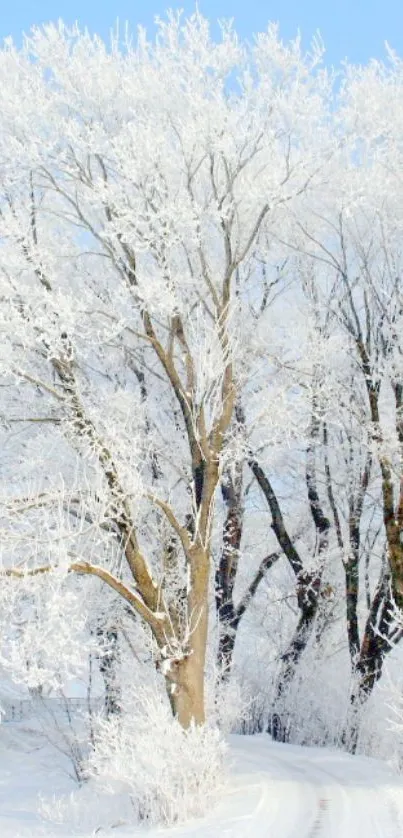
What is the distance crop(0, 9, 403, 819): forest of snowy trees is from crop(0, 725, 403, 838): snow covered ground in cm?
76

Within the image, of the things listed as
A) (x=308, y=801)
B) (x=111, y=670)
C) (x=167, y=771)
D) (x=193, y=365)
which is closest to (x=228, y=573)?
(x=111, y=670)

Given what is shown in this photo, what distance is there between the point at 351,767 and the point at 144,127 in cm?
1082

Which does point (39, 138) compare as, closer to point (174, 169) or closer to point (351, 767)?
point (174, 169)

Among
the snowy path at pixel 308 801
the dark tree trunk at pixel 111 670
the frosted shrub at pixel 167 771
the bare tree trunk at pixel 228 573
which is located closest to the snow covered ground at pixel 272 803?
the snowy path at pixel 308 801

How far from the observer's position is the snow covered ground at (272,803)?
30.7 feet

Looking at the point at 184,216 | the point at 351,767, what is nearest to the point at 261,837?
the point at 351,767

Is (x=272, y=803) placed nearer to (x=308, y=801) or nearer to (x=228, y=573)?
(x=308, y=801)

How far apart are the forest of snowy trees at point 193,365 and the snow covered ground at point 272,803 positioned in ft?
2.50

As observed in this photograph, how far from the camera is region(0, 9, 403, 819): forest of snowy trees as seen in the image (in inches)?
504

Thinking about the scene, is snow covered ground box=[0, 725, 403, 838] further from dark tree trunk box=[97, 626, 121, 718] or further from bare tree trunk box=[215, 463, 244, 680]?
bare tree trunk box=[215, 463, 244, 680]

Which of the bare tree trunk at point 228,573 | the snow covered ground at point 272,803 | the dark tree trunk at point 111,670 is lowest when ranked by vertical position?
the snow covered ground at point 272,803

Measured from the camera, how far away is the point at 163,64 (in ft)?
50.5

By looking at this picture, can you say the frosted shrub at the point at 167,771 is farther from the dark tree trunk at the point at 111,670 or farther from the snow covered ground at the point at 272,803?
the dark tree trunk at the point at 111,670

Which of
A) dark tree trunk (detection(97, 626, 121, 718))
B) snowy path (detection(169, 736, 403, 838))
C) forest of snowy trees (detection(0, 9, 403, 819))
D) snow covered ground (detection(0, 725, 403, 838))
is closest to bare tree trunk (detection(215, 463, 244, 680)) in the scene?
forest of snowy trees (detection(0, 9, 403, 819))
